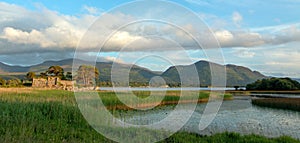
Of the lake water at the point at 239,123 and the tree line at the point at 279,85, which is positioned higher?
the tree line at the point at 279,85

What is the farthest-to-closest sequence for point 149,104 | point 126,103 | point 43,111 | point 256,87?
point 256,87 → point 149,104 → point 126,103 → point 43,111

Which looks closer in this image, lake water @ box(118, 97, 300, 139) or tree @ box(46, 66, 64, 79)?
lake water @ box(118, 97, 300, 139)

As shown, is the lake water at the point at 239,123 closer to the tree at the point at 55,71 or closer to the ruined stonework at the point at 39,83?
the ruined stonework at the point at 39,83

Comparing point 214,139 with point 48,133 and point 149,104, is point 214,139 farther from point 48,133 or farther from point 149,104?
point 149,104

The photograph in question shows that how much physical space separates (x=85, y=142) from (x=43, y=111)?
6845mm

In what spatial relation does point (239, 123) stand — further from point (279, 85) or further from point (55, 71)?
point (55, 71)

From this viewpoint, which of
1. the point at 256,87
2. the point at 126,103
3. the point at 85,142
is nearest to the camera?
the point at 85,142

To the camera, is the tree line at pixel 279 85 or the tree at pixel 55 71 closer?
the tree line at pixel 279 85

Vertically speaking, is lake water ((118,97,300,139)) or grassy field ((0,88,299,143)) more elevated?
grassy field ((0,88,299,143))

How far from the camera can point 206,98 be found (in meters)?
41.3

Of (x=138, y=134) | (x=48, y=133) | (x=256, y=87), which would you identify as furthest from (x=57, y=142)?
(x=256, y=87)

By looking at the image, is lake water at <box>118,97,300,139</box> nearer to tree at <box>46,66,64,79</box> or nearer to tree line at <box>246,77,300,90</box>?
tree line at <box>246,77,300,90</box>

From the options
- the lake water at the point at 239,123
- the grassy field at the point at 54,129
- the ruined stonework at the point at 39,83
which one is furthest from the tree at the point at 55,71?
the grassy field at the point at 54,129

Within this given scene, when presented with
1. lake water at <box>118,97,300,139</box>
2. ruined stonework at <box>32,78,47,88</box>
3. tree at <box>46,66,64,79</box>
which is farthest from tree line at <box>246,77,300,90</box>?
ruined stonework at <box>32,78,47,88</box>
